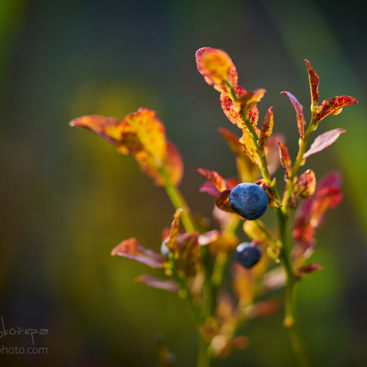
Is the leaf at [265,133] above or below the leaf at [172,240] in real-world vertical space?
above

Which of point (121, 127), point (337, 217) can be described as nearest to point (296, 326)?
point (121, 127)

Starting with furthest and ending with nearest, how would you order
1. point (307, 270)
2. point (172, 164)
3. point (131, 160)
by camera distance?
point (131, 160)
point (172, 164)
point (307, 270)

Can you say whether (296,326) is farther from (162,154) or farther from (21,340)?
(21,340)

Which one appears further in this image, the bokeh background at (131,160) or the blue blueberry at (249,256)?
the bokeh background at (131,160)

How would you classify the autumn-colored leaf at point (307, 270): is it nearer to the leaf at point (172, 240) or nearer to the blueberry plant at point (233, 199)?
the blueberry plant at point (233, 199)

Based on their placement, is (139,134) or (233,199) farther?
(139,134)

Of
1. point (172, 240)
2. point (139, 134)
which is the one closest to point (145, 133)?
point (139, 134)

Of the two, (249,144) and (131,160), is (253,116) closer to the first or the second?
(249,144)

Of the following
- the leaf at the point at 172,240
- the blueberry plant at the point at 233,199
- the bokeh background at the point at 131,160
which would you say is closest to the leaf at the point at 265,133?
the blueberry plant at the point at 233,199
